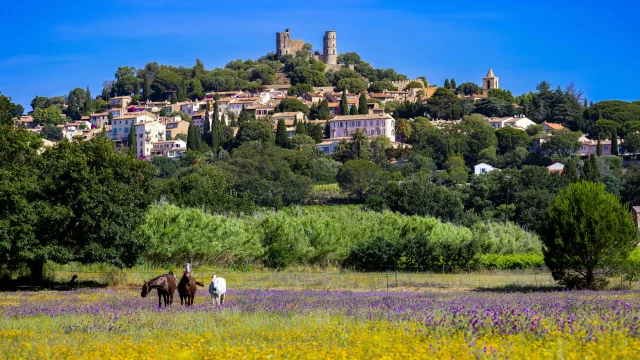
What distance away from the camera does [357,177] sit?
4961 inches

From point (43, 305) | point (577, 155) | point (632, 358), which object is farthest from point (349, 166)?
point (632, 358)

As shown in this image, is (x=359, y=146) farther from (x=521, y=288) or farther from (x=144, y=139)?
(x=521, y=288)

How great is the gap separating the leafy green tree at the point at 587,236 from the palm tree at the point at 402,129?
146826 millimetres

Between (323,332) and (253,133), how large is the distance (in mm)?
153305

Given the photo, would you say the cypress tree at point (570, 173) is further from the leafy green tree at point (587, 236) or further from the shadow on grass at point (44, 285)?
the shadow on grass at point (44, 285)

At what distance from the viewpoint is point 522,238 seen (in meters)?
70.8

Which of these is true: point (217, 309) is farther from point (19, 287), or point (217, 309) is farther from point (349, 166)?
point (349, 166)

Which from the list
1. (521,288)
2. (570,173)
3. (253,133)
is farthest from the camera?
(253,133)

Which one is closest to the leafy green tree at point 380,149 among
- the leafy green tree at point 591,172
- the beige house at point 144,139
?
the leafy green tree at point 591,172

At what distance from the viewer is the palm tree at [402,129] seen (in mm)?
184312

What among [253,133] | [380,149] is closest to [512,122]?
[380,149]

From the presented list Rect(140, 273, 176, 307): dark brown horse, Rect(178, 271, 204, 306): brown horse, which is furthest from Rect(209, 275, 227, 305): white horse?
Rect(140, 273, 176, 307): dark brown horse

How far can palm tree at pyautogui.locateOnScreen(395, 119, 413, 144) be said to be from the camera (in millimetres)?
184312

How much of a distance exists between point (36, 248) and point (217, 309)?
14.4 m
